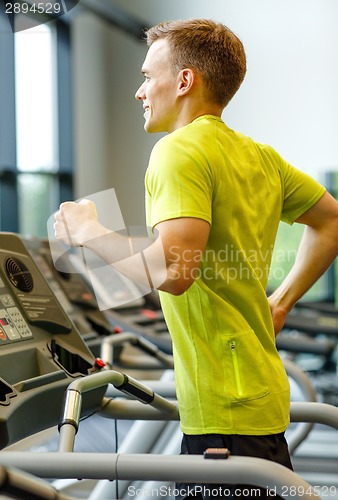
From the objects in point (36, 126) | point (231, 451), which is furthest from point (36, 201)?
point (231, 451)

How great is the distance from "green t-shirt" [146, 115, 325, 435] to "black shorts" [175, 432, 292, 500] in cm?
2

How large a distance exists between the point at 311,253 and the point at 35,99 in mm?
5770

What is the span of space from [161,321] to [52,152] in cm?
367

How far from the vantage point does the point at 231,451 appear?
1.52 m

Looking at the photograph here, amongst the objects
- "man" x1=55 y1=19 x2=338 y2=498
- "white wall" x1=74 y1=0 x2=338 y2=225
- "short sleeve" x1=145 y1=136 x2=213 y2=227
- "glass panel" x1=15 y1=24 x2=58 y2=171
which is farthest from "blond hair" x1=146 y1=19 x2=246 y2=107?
"glass panel" x1=15 y1=24 x2=58 y2=171

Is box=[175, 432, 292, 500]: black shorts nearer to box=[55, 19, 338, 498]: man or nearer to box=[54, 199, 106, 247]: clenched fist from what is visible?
box=[55, 19, 338, 498]: man

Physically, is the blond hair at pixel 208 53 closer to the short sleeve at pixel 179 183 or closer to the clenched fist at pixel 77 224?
the short sleeve at pixel 179 183

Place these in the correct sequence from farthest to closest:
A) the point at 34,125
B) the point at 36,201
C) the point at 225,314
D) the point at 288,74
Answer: the point at 36,201, the point at 34,125, the point at 288,74, the point at 225,314

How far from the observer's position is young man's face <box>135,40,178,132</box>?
1.57 m

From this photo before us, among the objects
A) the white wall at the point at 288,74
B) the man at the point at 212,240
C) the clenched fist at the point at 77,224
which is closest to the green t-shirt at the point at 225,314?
the man at the point at 212,240

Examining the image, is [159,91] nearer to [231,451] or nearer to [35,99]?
[231,451]

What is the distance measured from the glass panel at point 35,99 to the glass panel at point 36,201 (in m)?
0.11

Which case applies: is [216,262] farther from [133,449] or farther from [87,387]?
[133,449]

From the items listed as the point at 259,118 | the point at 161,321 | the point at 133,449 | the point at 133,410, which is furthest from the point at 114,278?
the point at 259,118
